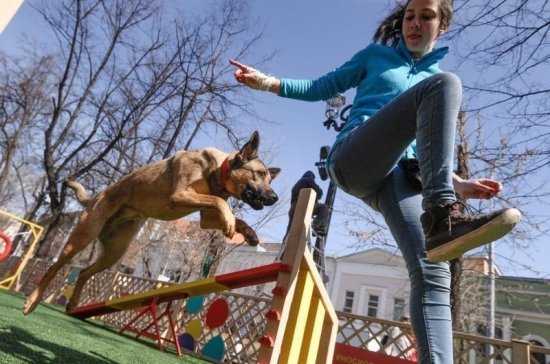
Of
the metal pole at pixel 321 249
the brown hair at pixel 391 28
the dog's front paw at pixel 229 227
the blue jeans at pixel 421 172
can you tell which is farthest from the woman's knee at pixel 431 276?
the metal pole at pixel 321 249

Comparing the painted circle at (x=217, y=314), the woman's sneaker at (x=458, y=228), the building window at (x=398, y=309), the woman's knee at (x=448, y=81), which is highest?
the building window at (x=398, y=309)

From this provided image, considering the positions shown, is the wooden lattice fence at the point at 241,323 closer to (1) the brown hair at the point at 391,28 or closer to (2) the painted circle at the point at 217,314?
(2) the painted circle at the point at 217,314

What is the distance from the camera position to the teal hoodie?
2004 mm

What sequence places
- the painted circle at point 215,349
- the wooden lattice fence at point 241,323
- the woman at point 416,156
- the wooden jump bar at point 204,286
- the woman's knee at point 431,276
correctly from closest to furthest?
the woman at point 416,156
the woman's knee at point 431,276
the wooden jump bar at point 204,286
the wooden lattice fence at point 241,323
the painted circle at point 215,349

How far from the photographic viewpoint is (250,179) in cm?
401

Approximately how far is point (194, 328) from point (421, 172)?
7696 mm

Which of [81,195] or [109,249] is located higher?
[81,195]

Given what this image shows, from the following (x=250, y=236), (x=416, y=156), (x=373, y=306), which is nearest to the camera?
(x=416, y=156)

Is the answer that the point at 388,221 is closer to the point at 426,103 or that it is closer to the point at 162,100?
the point at 426,103

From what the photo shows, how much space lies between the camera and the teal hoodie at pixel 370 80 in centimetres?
200

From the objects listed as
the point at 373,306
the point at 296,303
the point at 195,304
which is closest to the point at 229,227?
the point at 296,303

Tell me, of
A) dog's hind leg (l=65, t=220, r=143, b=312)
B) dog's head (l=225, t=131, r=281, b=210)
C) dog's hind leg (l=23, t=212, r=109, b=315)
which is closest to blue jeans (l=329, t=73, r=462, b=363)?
dog's head (l=225, t=131, r=281, b=210)

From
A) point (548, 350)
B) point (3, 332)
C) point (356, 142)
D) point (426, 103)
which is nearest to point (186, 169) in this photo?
point (3, 332)

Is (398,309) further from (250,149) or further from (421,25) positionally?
(421,25)
